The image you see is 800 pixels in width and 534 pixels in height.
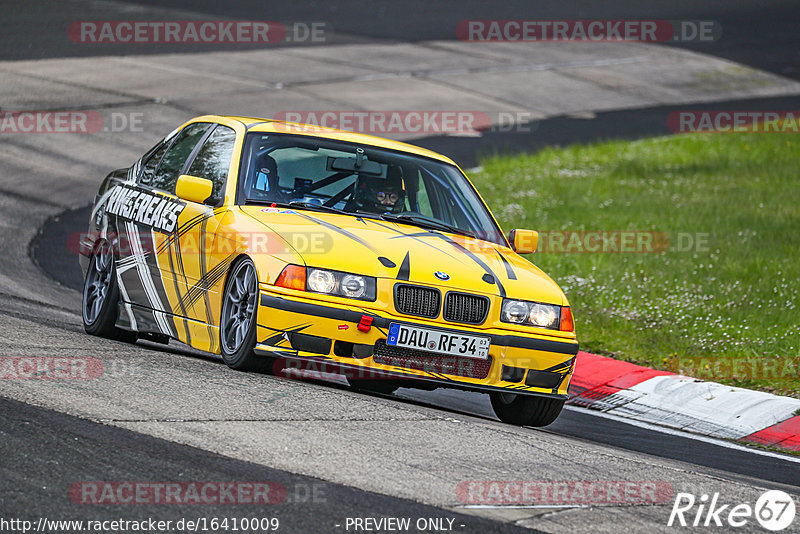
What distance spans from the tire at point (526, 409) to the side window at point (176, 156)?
8.99ft

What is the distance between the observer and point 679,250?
14781 mm

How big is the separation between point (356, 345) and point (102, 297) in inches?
110

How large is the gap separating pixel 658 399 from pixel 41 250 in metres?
7.26

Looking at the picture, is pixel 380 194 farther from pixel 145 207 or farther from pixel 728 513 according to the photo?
pixel 728 513

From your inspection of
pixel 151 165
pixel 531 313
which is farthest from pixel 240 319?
pixel 151 165

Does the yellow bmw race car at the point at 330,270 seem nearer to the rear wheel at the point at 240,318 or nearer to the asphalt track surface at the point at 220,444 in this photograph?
the rear wheel at the point at 240,318

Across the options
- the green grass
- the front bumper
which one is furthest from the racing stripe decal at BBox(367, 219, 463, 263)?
the green grass

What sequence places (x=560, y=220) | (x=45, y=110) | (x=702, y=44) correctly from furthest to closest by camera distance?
(x=702, y=44) → (x=45, y=110) → (x=560, y=220)

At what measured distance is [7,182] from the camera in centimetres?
1686

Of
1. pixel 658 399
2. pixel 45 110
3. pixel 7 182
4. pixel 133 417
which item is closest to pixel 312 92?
pixel 45 110

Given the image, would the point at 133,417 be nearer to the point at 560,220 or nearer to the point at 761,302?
the point at 761,302

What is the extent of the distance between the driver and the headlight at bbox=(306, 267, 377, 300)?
1.02 meters

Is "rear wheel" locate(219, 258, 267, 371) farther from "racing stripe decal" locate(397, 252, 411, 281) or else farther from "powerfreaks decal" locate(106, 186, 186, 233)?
"powerfreaks decal" locate(106, 186, 186, 233)

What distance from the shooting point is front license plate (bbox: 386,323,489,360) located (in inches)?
282
